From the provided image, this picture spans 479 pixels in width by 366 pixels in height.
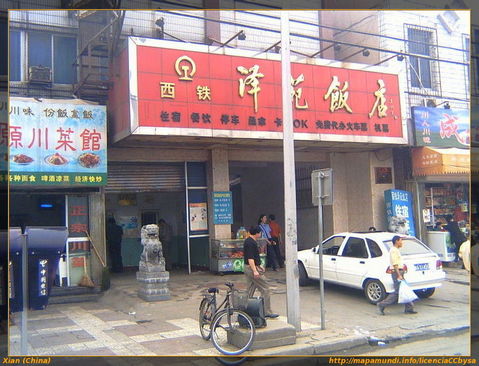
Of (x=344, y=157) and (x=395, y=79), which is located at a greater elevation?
(x=395, y=79)

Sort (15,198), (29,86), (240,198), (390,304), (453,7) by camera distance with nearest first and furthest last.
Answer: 1. (453,7)
2. (390,304)
3. (15,198)
4. (29,86)
5. (240,198)

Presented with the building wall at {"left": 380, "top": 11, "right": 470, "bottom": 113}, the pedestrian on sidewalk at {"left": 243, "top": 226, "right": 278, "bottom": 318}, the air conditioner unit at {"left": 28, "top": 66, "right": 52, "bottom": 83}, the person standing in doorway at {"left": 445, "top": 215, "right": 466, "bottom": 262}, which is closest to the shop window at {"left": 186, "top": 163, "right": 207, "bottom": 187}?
the air conditioner unit at {"left": 28, "top": 66, "right": 52, "bottom": 83}

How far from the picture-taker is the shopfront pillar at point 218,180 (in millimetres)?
12312

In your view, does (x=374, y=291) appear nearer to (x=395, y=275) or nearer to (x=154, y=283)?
(x=395, y=275)

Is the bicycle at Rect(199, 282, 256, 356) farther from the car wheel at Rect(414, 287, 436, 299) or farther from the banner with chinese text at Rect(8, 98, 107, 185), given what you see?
the banner with chinese text at Rect(8, 98, 107, 185)

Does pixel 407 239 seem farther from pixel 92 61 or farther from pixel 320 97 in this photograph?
pixel 92 61

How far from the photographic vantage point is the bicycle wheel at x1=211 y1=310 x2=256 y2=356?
20.1 feet

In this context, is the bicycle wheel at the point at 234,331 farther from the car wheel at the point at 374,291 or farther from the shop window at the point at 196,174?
the shop window at the point at 196,174

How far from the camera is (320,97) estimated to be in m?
11.5

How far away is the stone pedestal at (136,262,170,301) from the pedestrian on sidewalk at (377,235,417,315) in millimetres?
4198

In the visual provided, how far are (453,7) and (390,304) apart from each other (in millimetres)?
5104

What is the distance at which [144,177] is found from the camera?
11.6m

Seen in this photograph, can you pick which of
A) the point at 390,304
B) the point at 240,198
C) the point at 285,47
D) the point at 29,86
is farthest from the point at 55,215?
the point at 390,304

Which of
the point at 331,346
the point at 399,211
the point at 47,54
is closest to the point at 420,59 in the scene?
the point at 399,211
